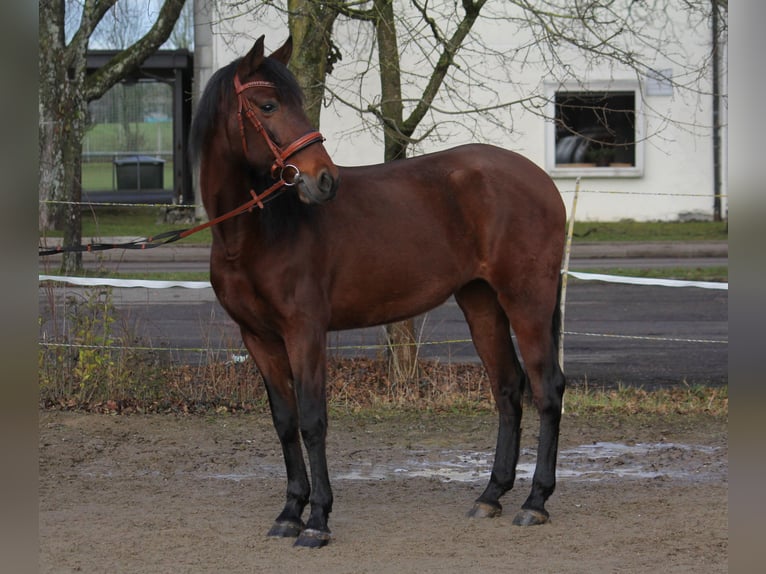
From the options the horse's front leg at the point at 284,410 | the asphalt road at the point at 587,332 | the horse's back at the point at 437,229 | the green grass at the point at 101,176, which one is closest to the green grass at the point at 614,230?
the asphalt road at the point at 587,332

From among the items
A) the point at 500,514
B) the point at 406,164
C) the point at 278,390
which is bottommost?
the point at 500,514

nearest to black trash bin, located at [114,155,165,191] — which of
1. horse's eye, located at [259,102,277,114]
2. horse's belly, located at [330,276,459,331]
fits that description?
horse's belly, located at [330,276,459,331]

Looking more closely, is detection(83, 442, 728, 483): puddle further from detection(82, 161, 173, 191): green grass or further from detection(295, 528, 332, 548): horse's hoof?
detection(82, 161, 173, 191): green grass

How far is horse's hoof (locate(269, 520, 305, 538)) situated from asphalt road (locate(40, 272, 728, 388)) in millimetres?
3258

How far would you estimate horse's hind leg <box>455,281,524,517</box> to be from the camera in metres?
5.98

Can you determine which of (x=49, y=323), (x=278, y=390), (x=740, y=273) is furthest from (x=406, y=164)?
(x=49, y=323)

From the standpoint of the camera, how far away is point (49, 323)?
10.3 metres

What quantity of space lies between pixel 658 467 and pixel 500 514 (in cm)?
147

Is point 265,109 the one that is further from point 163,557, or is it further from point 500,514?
point 500,514

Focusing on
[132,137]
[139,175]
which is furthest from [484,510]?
[132,137]

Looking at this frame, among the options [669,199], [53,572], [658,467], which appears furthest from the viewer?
[669,199]

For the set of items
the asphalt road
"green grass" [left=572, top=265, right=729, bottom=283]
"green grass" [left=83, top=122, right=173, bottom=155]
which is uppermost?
"green grass" [left=83, top=122, right=173, bottom=155]

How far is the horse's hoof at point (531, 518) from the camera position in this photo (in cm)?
559

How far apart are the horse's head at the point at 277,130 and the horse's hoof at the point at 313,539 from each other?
1619 mm
